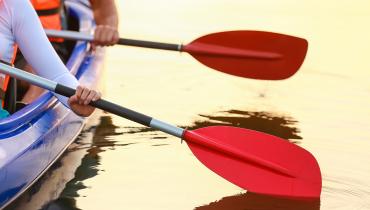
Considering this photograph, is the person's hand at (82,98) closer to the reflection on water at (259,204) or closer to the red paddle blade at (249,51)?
the reflection on water at (259,204)

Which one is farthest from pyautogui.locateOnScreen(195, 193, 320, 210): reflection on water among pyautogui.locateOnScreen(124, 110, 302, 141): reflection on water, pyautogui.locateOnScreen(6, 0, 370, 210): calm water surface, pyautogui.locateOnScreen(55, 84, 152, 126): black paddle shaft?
pyautogui.locateOnScreen(124, 110, 302, 141): reflection on water

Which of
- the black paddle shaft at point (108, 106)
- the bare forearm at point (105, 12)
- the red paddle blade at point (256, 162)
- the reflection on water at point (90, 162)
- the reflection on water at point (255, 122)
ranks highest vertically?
the bare forearm at point (105, 12)

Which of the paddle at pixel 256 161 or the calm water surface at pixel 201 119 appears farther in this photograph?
the calm water surface at pixel 201 119

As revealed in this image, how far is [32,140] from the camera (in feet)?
12.4

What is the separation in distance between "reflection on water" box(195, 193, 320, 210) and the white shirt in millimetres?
856

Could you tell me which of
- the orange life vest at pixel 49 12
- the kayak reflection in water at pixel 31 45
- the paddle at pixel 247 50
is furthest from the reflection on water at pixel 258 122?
the kayak reflection in water at pixel 31 45

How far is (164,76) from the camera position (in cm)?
676

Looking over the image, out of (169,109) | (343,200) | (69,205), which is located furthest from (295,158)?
(169,109)

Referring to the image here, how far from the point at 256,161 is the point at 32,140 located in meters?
0.96

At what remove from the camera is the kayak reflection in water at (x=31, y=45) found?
3.74 m

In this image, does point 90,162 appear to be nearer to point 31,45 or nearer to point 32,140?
point 32,140

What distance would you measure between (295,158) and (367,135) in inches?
55.8

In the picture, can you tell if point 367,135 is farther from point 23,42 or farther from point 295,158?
point 23,42

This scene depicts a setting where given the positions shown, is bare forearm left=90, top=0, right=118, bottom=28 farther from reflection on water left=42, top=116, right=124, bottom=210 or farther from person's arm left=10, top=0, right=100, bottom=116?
person's arm left=10, top=0, right=100, bottom=116
